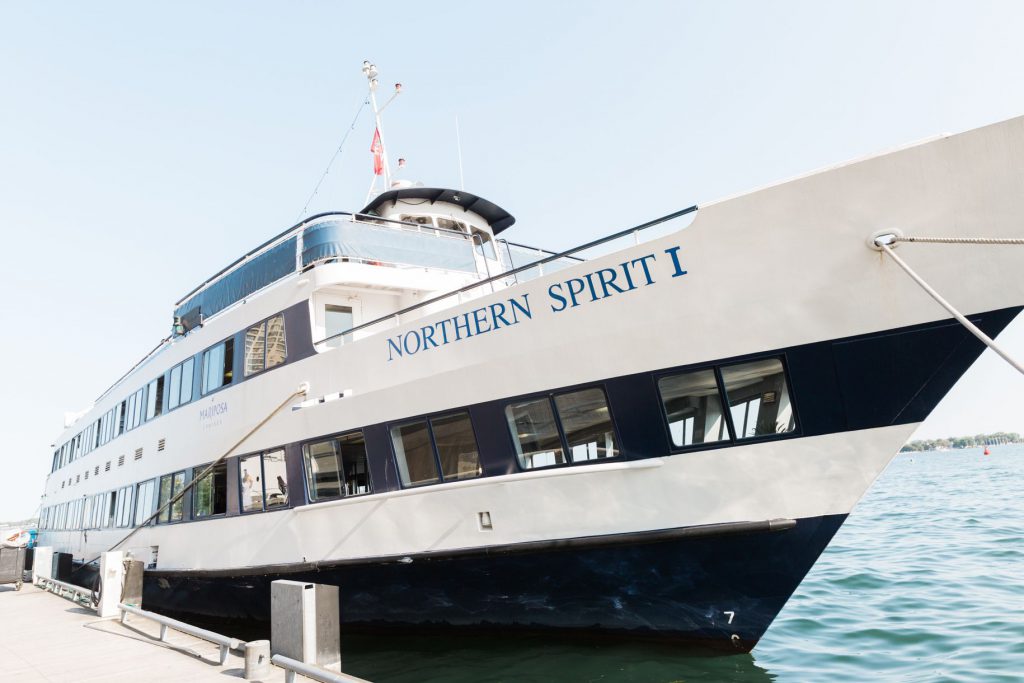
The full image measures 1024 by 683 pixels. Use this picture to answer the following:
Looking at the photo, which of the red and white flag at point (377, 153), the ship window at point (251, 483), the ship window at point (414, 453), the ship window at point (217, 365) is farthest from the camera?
the red and white flag at point (377, 153)

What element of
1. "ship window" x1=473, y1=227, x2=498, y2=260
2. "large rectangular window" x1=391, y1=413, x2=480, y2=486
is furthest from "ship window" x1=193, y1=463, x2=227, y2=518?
"ship window" x1=473, y1=227, x2=498, y2=260

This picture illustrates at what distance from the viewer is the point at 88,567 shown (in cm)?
1516

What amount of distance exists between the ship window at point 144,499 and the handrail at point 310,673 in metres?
7.94

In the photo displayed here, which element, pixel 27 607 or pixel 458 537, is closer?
pixel 458 537

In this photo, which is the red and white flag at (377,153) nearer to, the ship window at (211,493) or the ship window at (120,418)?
the ship window at (211,493)

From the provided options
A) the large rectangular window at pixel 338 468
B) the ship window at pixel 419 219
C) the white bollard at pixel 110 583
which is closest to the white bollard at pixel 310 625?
the large rectangular window at pixel 338 468

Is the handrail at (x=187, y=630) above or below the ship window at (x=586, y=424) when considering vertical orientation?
below

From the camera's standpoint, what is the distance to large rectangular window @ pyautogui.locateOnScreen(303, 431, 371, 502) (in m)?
7.92

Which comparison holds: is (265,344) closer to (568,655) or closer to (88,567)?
(568,655)

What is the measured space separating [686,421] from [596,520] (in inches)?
50.5

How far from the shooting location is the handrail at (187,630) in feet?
20.1

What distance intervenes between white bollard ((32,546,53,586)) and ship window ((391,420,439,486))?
11.2 metres

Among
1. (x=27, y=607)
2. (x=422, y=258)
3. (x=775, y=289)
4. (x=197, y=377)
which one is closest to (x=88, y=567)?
(x=27, y=607)

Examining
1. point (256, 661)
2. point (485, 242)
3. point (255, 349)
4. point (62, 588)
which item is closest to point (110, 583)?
point (62, 588)
